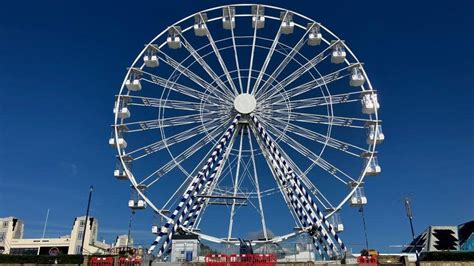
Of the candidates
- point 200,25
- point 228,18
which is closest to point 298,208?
point 228,18

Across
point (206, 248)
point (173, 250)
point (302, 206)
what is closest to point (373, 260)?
point (302, 206)

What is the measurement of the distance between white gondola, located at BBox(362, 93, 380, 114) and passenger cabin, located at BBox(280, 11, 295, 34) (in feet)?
25.0

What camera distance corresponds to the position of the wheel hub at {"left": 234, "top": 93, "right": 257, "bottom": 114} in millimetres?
33188

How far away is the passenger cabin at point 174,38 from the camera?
35.2 m

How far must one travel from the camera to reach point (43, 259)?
3088 centimetres

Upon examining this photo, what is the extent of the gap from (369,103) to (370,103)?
7cm

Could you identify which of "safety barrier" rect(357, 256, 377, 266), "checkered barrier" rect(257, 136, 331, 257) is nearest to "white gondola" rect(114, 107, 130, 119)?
"checkered barrier" rect(257, 136, 331, 257)

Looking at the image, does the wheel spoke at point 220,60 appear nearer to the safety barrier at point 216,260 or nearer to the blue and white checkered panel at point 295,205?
the blue and white checkered panel at point 295,205

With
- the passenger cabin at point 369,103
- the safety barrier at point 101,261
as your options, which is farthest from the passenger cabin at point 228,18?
the safety barrier at point 101,261

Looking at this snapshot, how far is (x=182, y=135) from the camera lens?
33625 millimetres

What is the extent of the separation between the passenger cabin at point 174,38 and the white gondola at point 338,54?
11.7 m

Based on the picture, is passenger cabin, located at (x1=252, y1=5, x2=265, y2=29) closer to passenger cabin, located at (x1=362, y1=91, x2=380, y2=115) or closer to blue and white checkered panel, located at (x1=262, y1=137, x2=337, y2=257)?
passenger cabin, located at (x1=362, y1=91, x2=380, y2=115)

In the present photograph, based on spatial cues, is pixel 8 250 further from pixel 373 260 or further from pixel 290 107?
pixel 373 260

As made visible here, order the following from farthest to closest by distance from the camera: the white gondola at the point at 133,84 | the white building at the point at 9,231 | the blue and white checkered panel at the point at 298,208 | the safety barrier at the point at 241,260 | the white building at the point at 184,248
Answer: the white building at the point at 9,231
the white gondola at the point at 133,84
the blue and white checkered panel at the point at 298,208
the white building at the point at 184,248
the safety barrier at the point at 241,260
